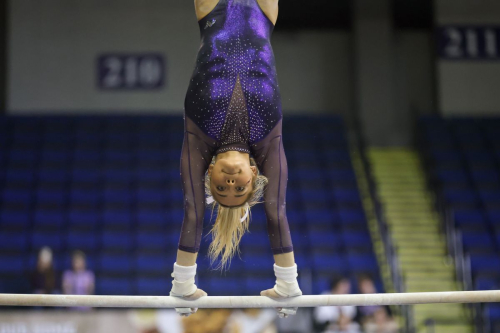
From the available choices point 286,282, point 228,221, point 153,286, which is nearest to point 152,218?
point 153,286

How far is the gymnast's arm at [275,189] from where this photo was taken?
11.2 feet

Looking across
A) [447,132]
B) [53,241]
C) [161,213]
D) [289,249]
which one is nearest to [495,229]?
[447,132]

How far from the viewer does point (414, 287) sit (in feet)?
28.7

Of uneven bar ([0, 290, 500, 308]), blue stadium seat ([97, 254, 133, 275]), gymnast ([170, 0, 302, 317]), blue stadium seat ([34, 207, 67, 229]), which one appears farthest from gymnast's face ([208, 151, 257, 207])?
blue stadium seat ([34, 207, 67, 229])

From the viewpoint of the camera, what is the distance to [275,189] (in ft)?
11.2

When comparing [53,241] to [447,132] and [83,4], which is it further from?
[447,132]

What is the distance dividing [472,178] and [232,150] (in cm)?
694

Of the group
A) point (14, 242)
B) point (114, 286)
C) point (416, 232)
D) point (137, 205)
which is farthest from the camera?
point (416, 232)

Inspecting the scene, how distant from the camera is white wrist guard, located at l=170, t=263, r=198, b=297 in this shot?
134 inches

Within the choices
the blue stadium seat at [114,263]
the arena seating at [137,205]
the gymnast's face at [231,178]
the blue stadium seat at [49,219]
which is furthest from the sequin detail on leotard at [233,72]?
Result: the blue stadium seat at [49,219]

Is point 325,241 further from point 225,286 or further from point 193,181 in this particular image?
point 193,181

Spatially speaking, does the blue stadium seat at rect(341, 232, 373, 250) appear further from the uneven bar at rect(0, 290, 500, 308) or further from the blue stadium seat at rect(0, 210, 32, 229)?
the uneven bar at rect(0, 290, 500, 308)

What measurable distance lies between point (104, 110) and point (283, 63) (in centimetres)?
294

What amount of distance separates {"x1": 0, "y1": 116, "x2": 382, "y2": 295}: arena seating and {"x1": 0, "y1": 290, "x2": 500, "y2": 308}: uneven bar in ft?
13.1
